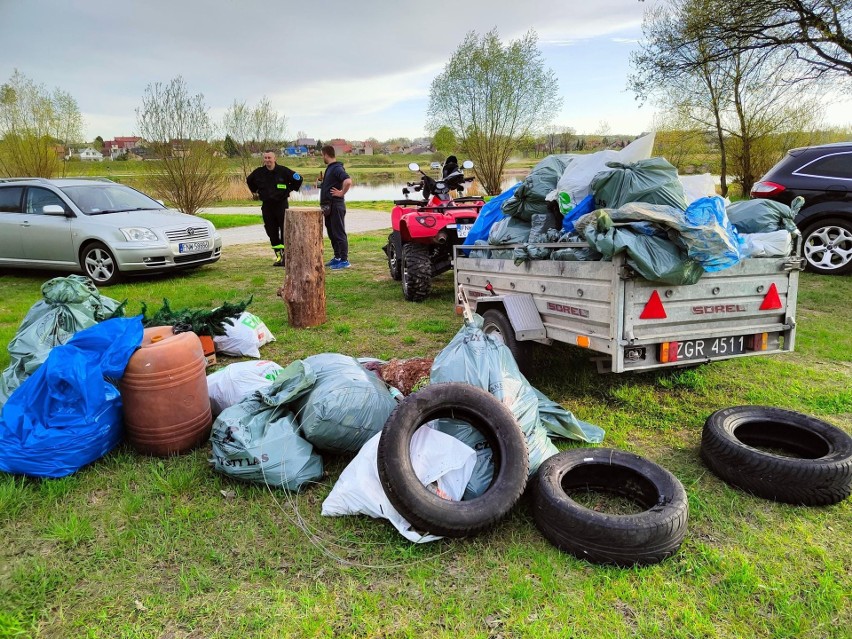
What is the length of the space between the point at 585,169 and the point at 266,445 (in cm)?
315

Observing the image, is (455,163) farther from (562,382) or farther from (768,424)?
(768,424)

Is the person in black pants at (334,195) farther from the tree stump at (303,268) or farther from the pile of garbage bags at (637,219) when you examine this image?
the pile of garbage bags at (637,219)

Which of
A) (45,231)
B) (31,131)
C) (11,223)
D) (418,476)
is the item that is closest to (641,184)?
(418,476)

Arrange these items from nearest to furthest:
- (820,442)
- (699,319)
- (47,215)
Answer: (820,442)
(699,319)
(47,215)

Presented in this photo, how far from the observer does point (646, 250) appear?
305 centimetres

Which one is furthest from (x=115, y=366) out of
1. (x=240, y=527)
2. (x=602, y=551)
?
(x=602, y=551)

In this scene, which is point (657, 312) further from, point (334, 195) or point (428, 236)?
point (334, 195)

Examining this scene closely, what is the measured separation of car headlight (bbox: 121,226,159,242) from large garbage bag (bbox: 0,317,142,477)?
6.27 m

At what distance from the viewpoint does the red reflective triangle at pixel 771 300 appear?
3539 mm

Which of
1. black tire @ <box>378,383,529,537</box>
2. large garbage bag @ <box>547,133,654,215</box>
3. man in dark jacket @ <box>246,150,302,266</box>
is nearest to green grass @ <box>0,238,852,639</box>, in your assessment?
black tire @ <box>378,383,529,537</box>

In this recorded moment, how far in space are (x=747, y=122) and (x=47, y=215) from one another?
72.1 ft

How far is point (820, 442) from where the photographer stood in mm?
2883

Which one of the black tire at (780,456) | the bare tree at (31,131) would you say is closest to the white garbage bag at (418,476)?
the black tire at (780,456)

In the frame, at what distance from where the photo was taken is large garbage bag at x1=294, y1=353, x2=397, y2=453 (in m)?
2.94
